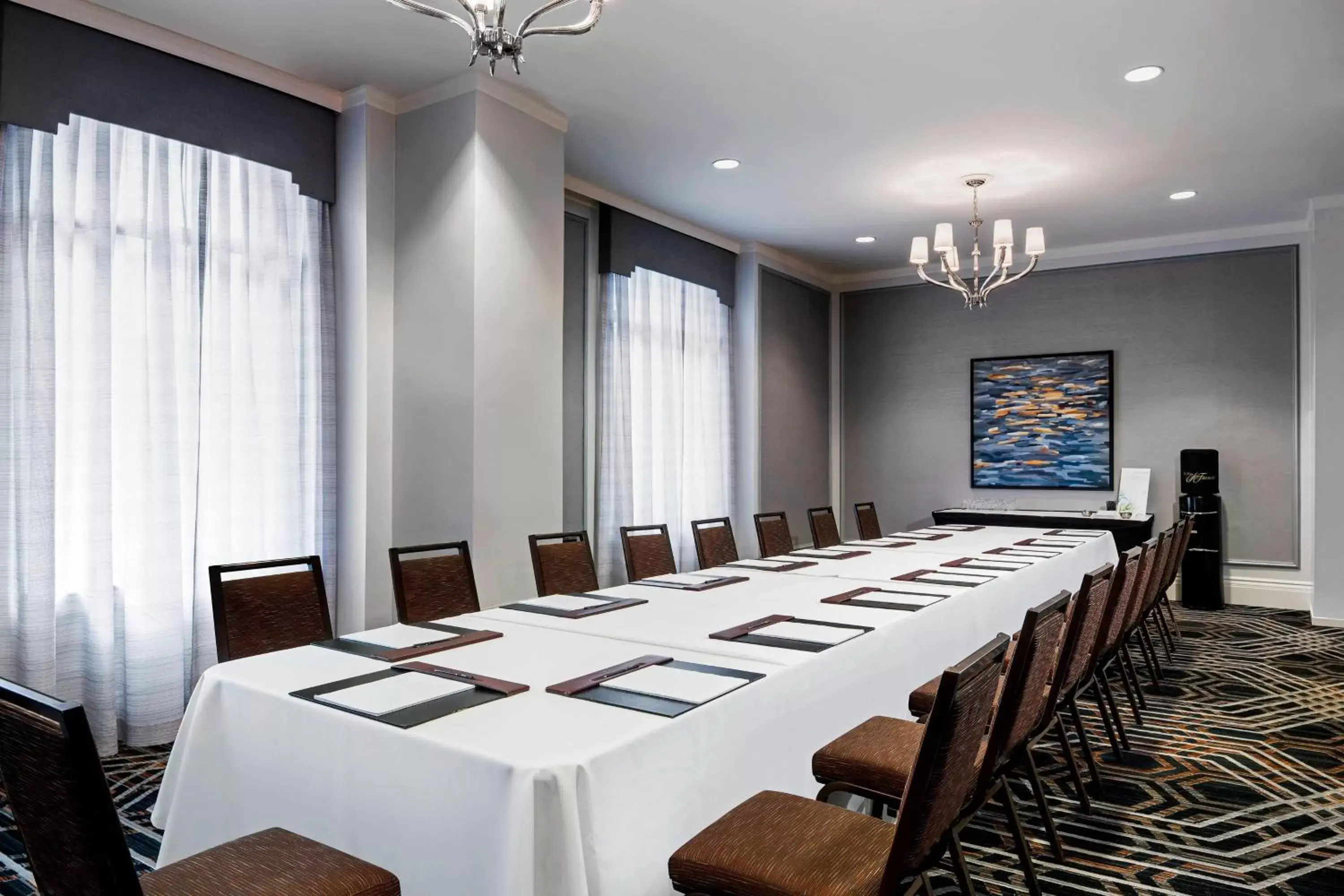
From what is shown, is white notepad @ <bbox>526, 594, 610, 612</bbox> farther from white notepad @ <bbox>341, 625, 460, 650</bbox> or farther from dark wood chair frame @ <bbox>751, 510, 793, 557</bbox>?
dark wood chair frame @ <bbox>751, 510, 793, 557</bbox>

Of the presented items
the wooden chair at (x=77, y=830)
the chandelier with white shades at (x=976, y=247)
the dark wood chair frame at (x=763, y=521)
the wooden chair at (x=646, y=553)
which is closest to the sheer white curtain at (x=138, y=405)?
the wooden chair at (x=646, y=553)

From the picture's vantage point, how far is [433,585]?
3.29 meters

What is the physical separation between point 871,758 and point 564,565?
2.04 metres

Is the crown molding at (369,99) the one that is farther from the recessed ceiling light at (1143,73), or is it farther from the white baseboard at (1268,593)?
the white baseboard at (1268,593)

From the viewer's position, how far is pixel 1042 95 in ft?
15.2

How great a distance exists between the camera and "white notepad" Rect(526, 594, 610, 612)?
9.85 ft

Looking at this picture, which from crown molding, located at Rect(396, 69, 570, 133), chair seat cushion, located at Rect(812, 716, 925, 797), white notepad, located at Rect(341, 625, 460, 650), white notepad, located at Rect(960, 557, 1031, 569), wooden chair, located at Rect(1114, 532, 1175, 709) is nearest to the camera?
chair seat cushion, located at Rect(812, 716, 925, 797)

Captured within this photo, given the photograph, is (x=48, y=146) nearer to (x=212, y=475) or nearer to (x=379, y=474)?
(x=212, y=475)

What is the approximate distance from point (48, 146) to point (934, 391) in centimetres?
751

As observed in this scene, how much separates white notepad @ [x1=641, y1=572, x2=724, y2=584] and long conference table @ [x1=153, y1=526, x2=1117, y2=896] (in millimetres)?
510

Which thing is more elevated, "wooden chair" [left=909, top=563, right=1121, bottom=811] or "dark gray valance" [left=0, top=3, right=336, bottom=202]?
"dark gray valance" [left=0, top=3, right=336, bottom=202]

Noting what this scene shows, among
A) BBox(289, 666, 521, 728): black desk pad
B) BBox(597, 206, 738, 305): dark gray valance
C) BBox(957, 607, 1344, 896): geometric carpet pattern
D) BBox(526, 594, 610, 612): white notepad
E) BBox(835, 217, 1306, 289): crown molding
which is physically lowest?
BBox(957, 607, 1344, 896): geometric carpet pattern

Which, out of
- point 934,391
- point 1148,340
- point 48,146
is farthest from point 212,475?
point 1148,340

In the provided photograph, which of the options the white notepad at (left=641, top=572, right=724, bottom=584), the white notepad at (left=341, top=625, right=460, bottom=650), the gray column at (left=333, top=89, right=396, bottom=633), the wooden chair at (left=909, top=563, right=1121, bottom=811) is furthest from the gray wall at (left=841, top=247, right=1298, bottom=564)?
the white notepad at (left=341, top=625, right=460, bottom=650)
